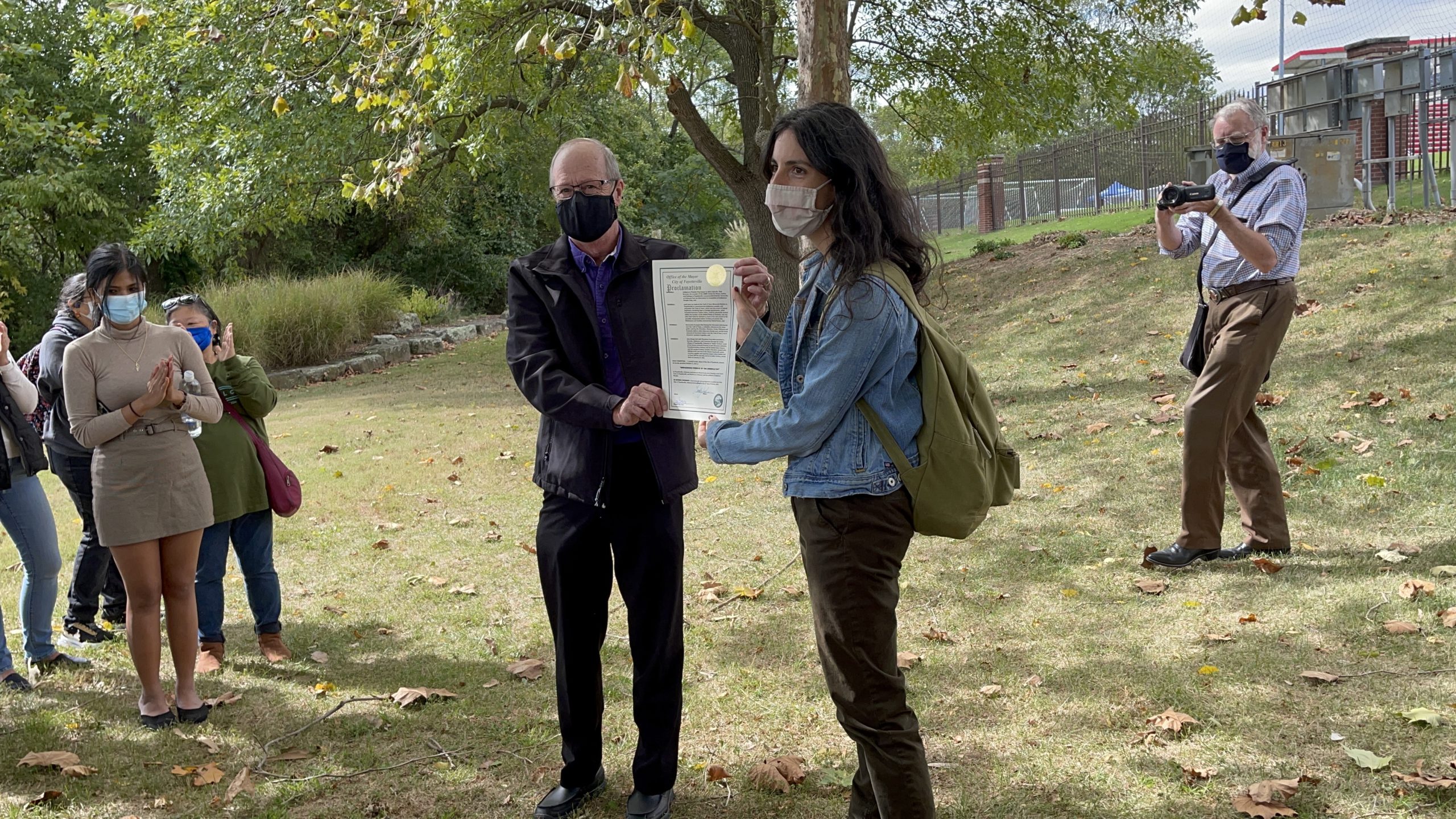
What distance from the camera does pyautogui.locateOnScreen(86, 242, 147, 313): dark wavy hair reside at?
4.73m

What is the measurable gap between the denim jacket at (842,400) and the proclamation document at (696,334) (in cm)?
23

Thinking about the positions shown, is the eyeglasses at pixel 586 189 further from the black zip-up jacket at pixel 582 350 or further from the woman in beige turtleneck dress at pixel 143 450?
the woman in beige turtleneck dress at pixel 143 450

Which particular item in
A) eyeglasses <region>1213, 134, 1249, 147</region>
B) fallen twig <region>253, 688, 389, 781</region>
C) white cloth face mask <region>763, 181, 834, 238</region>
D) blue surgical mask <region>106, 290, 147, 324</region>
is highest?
eyeglasses <region>1213, 134, 1249, 147</region>

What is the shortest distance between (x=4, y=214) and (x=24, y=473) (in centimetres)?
1653

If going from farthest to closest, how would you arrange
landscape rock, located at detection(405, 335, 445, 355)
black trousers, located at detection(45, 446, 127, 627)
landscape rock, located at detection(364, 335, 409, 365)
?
landscape rock, located at detection(405, 335, 445, 355) → landscape rock, located at detection(364, 335, 409, 365) → black trousers, located at detection(45, 446, 127, 627)

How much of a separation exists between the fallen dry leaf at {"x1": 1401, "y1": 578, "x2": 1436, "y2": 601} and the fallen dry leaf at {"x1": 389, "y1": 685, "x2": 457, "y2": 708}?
4502mm

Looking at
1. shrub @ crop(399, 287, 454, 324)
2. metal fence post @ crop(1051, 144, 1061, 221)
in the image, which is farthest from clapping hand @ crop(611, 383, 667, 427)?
metal fence post @ crop(1051, 144, 1061, 221)

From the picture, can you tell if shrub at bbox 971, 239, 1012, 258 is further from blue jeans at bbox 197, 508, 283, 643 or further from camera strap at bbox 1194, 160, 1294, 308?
blue jeans at bbox 197, 508, 283, 643

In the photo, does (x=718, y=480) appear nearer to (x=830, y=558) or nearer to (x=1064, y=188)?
(x=830, y=558)

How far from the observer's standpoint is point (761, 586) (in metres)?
6.69

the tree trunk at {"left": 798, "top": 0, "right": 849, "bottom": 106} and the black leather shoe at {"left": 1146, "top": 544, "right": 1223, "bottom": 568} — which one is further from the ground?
the tree trunk at {"left": 798, "top": 0, "right": 849, "bottom": 106}

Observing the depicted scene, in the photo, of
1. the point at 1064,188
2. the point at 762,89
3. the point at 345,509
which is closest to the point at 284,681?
the point at 345,509

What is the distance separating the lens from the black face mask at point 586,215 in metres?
→ 3.74

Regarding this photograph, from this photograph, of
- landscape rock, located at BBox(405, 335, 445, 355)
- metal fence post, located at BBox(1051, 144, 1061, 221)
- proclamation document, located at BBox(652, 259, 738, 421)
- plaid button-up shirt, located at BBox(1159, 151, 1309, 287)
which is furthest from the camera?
metal fence post, located at BBox(1051, 144, 1061, 221)
